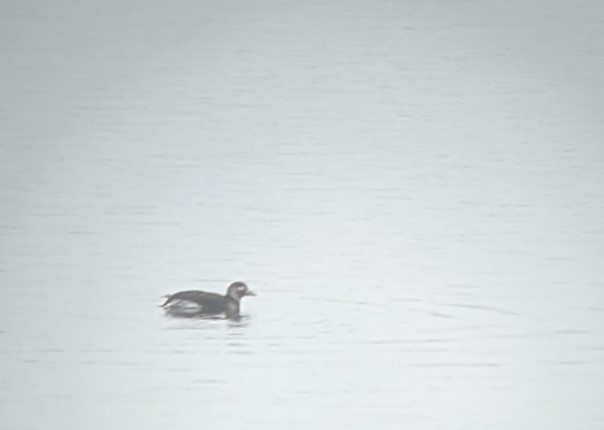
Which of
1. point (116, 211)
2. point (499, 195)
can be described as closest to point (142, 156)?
point (116, 211)

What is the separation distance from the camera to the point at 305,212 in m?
5.58

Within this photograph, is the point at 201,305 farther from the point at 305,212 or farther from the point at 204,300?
the point at 305,212

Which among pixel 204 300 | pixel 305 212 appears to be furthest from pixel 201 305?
pixel 305 212

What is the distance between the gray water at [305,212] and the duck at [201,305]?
0.12 ft

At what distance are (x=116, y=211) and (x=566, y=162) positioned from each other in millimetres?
1553

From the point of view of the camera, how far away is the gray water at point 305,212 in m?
4.32

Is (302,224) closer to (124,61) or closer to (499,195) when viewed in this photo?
(499,195)

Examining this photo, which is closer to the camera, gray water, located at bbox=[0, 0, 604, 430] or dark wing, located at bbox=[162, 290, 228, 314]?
gray water, located at bbox=[0, 0, 604, 430]

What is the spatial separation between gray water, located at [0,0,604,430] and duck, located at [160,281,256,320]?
0.12ft

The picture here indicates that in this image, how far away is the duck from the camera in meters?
4.79

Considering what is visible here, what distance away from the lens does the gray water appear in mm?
4320

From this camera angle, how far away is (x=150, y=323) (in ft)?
15.6

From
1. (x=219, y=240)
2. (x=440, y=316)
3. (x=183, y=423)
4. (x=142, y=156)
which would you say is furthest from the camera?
(x=142, y=156)

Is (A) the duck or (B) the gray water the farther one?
(A) the duck
